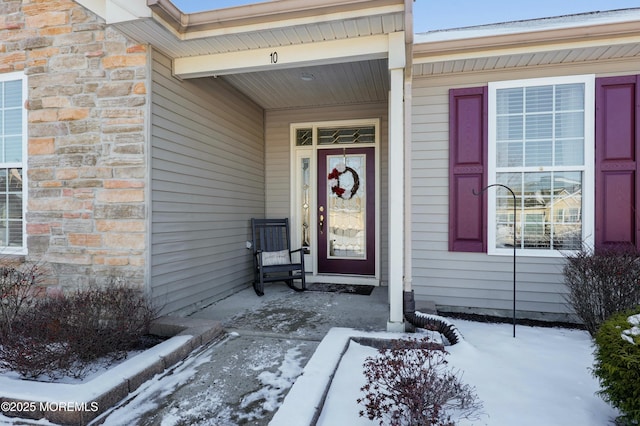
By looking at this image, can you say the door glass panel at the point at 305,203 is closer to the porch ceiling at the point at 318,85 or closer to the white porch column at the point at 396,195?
the porch ceiling at the point at 318,85

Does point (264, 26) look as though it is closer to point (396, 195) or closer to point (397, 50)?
point (397, 50)

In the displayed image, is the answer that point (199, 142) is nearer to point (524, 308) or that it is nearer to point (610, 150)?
point (524, 308)

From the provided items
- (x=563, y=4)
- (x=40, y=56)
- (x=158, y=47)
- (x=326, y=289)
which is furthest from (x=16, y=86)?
(x=563, y=4)

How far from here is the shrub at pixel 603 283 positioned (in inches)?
112

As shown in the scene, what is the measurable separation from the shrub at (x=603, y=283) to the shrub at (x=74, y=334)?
3.56 metres

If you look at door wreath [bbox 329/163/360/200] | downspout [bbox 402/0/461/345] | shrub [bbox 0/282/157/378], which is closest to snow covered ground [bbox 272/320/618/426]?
downspout [bbox 402/0/461/345]

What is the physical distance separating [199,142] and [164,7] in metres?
1.39

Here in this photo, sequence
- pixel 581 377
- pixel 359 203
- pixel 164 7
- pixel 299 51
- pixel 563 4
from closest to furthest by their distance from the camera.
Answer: pixel 581 377
pixel 164 7
pixel 299 51
pixel 359 203
pixel 563 4

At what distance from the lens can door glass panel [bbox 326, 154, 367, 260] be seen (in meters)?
5.22

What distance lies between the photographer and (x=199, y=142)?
12.8 feet

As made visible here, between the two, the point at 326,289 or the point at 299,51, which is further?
the point at 326,289

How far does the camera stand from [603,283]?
290 cm

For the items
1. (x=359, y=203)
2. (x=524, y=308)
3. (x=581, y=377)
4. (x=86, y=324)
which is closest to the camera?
(x=581, y=377)

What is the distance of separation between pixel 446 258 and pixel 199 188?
9.00 ft
